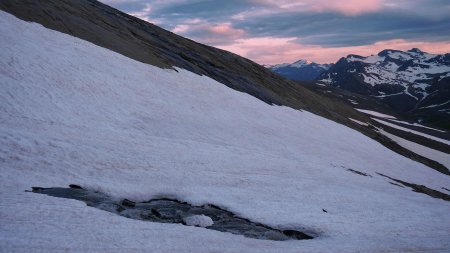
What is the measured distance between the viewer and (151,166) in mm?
20531

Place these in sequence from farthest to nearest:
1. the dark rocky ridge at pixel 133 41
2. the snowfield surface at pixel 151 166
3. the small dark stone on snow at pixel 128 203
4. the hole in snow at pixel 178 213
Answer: the dark rocky ridge at pixel 133 41, the small dark stone on snow at pixel 128 203, the hole in snow at pixel 178 213, the snowfield surface at pixel 151 166

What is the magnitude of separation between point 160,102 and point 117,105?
222 inches

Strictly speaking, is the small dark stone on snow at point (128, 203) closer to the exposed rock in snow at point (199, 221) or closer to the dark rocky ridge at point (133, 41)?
the exposed rock in snow at point (199, 221)

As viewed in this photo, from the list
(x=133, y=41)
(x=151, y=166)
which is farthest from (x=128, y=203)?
(x=133, y=41)

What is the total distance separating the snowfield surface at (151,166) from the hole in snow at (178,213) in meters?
0.62

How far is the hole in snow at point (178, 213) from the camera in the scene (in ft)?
48.3

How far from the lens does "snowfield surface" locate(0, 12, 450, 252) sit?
12906 millimetres

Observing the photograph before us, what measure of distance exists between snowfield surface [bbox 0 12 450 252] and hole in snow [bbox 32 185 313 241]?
24.3 inches

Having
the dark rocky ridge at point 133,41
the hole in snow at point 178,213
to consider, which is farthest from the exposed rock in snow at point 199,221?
the dark rocky ridge at point 133,41

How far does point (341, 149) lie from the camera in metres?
45.7

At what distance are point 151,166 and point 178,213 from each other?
4.88m

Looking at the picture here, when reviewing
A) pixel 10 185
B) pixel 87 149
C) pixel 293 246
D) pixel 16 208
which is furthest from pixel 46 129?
pixel 293 246

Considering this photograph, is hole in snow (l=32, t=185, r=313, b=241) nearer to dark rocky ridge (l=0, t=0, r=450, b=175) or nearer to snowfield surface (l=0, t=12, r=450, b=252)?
snowfield surface (l=0, t=12, r=450, b=252)

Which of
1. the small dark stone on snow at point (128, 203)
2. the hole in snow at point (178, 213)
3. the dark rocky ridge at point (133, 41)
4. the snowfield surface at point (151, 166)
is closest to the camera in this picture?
the snowfield surface at point (151, 166)
